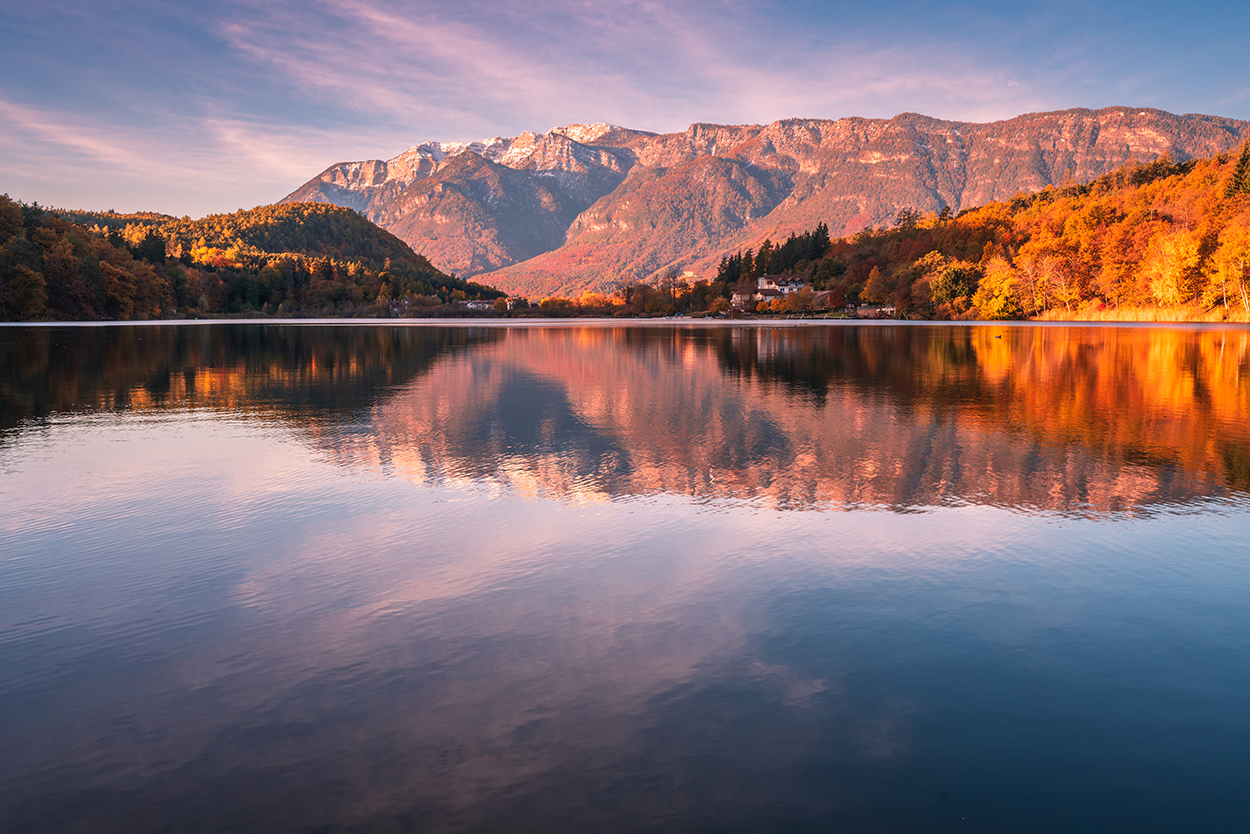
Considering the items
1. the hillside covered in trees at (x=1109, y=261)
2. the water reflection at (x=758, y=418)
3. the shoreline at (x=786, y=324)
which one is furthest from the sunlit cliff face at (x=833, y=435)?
the hillside covered in trees at (x=1109, y=261)

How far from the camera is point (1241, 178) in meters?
134

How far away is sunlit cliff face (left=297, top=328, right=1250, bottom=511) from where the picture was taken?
14.9 meters

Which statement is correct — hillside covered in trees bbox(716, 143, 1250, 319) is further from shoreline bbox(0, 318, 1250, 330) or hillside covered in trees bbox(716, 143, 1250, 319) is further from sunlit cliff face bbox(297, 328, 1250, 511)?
sunlit cliff face bbox(297, 328, 1250, 511)

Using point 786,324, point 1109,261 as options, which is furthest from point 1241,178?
point 786,324

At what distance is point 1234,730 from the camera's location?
Answer: 6285 millimetres

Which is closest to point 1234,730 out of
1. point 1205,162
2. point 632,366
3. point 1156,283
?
point 632,366

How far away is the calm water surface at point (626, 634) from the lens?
18.1 ft

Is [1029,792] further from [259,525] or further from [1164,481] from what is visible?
[1164,481]

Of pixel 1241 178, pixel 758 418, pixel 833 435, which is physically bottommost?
pixel 833 435

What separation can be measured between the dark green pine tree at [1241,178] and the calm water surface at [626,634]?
152 m

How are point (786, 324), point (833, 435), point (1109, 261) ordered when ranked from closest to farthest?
point (833, 435) < point (1109, 261) < point (786, 324)

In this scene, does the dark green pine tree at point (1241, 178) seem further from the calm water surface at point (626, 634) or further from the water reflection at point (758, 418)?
the calm water surface at point (626, 634)

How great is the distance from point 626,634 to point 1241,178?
17450 centimetres

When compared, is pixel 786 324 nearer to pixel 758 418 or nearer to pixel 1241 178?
pixel 1241 178
